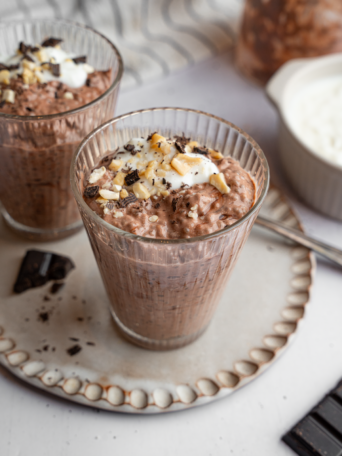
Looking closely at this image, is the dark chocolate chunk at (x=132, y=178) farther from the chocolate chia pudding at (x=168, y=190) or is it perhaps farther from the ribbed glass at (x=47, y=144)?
the ribbed glass at (x=47, y=144)

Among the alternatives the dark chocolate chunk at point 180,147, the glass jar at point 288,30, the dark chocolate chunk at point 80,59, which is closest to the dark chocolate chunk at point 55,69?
the dark chocolate chunk at point 80,59

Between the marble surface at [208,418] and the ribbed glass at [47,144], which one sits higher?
the ribbed glass at [47,144]

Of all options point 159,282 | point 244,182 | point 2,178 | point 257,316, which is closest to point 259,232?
point 257,316

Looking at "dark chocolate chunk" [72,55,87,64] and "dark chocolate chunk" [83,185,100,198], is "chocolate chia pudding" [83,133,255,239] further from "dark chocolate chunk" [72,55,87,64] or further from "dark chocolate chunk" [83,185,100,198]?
"dark chocolate chunk" [72,55,87,64]

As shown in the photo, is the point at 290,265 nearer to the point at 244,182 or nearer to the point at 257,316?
the point at 257,316

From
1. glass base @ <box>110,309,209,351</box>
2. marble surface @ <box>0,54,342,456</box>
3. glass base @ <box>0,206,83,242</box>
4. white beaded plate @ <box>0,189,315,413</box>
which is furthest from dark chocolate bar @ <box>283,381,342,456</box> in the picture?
glass base @ <box>0,206,83,242</box>

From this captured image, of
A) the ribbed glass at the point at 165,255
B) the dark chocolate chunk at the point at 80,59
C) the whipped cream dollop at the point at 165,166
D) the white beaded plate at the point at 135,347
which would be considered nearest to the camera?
the ribbed glass at the point at 165,255

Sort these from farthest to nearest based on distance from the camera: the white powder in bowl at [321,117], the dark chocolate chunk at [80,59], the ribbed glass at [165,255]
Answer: the white powder in bowl at [321,117] < the dark chocolate chunk at [80,59] < the ribbed glass at [165,255]
